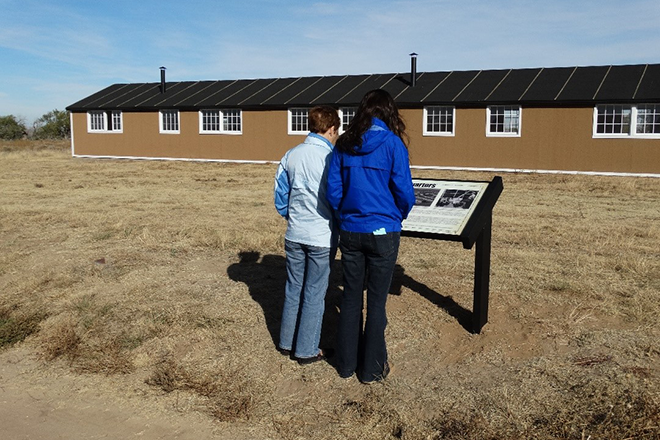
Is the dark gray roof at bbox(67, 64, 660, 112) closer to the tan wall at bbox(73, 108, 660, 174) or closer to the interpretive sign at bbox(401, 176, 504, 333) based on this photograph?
the tan wall at bbox(73, 108, 660, 174)

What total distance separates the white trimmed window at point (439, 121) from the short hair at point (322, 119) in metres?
19.6

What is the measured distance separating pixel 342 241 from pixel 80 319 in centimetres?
275

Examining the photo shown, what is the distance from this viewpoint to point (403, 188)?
3.81 m

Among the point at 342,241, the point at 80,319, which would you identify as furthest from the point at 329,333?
the point at 80,319

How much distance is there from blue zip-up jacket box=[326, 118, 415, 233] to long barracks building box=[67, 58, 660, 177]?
19.1 meters

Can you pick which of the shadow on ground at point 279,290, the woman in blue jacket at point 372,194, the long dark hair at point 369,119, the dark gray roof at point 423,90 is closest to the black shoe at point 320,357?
the shadow on ground at point 279,290

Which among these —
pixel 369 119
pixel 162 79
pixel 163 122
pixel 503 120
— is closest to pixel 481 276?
pixel 369 119

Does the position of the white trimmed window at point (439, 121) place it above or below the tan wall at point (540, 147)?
above

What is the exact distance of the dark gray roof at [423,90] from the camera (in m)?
21.4

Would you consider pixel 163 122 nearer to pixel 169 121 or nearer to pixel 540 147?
pixel 169 121

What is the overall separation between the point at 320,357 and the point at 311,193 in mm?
1235

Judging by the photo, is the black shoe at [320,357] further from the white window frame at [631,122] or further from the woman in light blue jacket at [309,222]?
the white window frame at [631,122]

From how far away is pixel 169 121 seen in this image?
29219mm

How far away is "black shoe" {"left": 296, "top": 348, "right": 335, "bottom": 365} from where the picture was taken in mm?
4504
